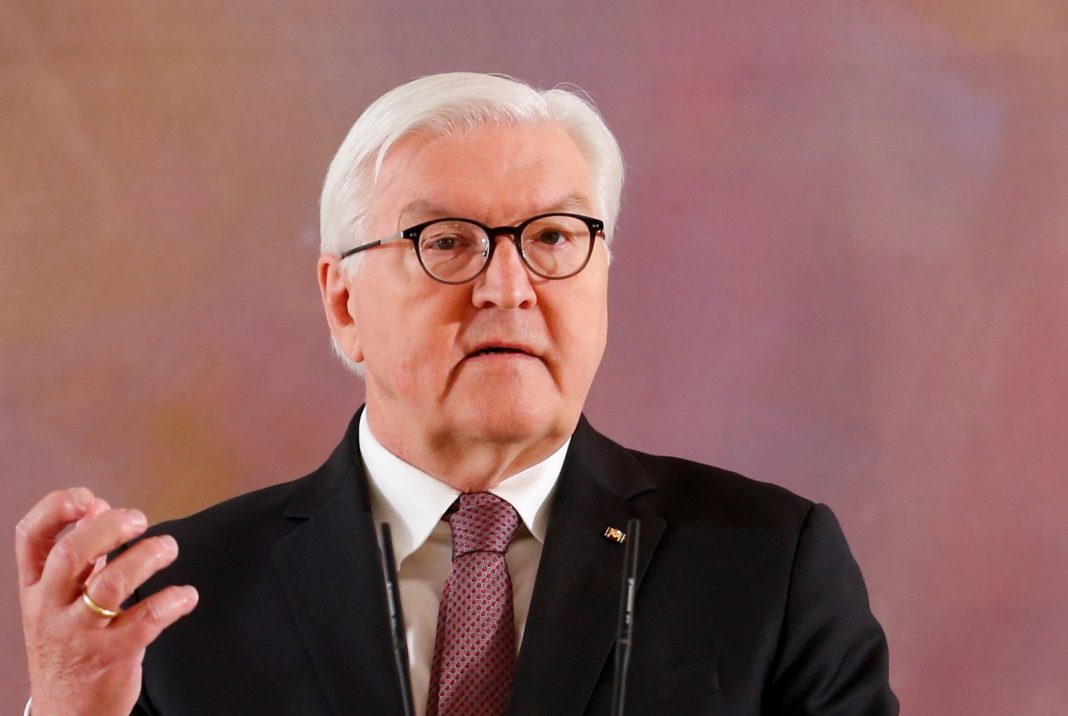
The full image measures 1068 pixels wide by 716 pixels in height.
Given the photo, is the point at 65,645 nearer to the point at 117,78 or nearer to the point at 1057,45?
the point at 117,78

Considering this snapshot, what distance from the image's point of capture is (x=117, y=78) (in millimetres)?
2559

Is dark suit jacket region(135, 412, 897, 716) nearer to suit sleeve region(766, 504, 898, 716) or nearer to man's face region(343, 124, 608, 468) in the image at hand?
suit sleeve region(766, 504, 898, 716)

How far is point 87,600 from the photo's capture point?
156cm

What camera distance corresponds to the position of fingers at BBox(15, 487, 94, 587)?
1562 millimetres

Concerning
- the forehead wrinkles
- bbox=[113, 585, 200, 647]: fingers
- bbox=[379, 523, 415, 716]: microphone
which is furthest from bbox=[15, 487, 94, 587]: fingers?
the forehead wrinkles

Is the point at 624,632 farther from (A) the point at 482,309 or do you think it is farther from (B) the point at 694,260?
(B) the point at 694,260

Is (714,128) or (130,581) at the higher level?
(714,128)

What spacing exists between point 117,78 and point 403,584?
1.23 metres

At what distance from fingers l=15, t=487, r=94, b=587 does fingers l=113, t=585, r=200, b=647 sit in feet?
0.42

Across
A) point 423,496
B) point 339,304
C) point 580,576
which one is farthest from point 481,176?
point 580,576

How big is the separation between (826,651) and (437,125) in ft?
3.06

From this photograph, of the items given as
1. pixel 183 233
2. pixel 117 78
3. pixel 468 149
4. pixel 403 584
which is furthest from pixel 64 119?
pixel 403 584

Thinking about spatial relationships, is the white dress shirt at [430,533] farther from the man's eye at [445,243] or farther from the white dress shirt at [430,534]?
the man's eye at [445,243]

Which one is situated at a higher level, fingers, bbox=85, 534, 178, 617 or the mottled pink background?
the mottled pink background
